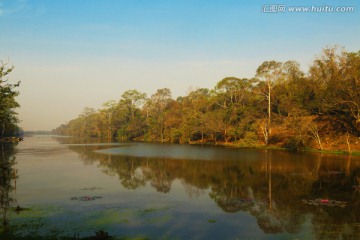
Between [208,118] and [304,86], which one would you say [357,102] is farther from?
[208,118]

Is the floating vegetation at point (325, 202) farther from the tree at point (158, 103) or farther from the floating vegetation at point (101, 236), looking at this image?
the tree at point (158, 103)

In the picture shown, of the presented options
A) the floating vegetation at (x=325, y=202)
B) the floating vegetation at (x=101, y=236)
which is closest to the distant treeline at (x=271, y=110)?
the floating vegetation at (x=325, y=202)

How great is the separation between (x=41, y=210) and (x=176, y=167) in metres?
17.8

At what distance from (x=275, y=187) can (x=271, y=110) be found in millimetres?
53007

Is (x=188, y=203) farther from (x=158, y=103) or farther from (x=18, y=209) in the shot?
(x=158, y=103)

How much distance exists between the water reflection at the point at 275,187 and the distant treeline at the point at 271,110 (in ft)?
51.0

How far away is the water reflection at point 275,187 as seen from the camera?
13234 mm

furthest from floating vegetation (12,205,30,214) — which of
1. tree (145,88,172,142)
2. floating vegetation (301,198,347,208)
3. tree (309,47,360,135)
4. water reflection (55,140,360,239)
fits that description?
tree (145,88,172,142)

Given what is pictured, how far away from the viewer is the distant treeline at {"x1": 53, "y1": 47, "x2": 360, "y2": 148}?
45000mm

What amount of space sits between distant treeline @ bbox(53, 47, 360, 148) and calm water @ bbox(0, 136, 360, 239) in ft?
62.3

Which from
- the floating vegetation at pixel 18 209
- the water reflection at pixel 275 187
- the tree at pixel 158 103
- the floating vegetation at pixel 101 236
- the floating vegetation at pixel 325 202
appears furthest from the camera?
the tree at pixel 158 103

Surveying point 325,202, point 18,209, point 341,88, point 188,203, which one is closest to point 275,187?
point 325,202

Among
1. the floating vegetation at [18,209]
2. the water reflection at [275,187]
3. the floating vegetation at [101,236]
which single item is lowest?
the water reflection at [275,187]

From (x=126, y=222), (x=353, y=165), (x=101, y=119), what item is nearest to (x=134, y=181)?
(x=126, y=222)
